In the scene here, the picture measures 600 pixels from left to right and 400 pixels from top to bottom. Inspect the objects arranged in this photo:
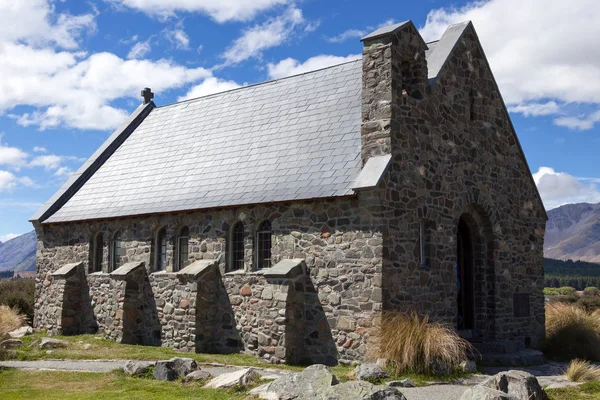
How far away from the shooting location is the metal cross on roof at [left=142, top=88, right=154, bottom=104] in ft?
91.5

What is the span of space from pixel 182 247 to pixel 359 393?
36.0 feet

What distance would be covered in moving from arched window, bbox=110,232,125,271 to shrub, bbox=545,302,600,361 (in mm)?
14053

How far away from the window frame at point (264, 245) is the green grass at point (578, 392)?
26.2 feet

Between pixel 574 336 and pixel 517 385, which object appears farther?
pixel 574 336

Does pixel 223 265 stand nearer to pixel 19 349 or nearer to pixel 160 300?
pixel 160 300

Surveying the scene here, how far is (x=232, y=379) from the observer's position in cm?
1190

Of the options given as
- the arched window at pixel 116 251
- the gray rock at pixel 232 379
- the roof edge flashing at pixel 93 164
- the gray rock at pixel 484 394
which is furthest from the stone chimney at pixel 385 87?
the roof edge flashing at pixel 93 164

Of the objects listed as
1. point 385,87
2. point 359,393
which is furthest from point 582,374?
point 385,87

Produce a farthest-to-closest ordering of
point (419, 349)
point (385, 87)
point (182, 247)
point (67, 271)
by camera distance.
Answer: point (67, 271), point (182, 247), point (385, 87), point (419, 349)

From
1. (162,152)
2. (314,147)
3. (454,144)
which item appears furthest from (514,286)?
(162,152)

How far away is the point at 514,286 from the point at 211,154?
10.5 m

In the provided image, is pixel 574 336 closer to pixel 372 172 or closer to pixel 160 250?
pixel 372 172

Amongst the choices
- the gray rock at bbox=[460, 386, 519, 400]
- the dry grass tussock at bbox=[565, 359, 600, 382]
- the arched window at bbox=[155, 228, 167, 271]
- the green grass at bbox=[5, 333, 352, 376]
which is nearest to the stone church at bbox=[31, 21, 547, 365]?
the arched window at bbox=[155, 228, 167, 271]

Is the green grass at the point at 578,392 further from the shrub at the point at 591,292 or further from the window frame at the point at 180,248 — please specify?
the shrub at the point at 591,292
